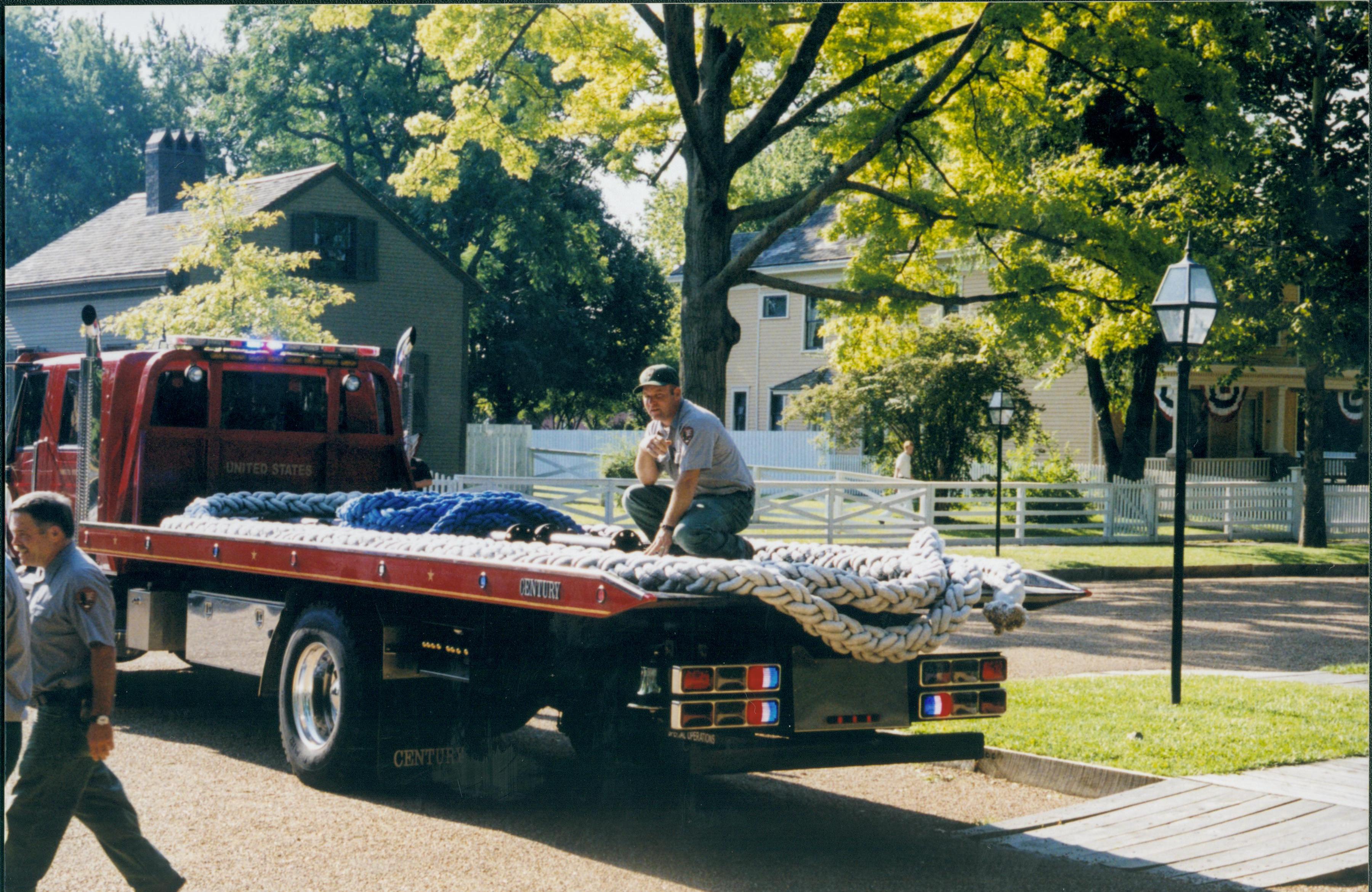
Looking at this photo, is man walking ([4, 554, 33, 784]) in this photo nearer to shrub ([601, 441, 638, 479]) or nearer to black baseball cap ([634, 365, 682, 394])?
black baseball cap ([634, 365, 682, 394])

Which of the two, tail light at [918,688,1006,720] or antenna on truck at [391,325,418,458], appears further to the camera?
antenna on truck at [391,325,418,458]

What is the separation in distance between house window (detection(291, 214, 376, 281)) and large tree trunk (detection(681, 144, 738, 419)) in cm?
420

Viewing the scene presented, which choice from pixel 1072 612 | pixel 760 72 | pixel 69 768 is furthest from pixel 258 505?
pixel 760 72

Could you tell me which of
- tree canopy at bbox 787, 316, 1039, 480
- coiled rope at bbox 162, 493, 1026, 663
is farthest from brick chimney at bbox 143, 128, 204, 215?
tree canopy at bbox 787, 316, 1039, 480

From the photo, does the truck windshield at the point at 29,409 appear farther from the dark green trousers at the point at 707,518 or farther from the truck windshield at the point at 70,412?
the dark green trousers at the point at 707,518

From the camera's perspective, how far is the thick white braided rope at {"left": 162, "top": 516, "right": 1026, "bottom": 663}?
521cm

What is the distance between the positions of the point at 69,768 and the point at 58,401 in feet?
19.2

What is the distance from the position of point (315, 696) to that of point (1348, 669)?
8.39m

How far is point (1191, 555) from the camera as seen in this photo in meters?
22.3

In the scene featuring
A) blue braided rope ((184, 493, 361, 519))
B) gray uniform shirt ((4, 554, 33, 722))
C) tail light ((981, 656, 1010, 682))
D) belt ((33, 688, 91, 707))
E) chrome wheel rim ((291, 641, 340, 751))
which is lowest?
chrome wheel rim ((291, 641, 340, 751))

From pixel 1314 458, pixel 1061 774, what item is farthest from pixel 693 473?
pixel 1314 458

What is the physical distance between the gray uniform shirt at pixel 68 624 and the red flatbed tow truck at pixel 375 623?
1512 mm

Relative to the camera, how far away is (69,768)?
4.51m

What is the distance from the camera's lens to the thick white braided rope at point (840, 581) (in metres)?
5.21
